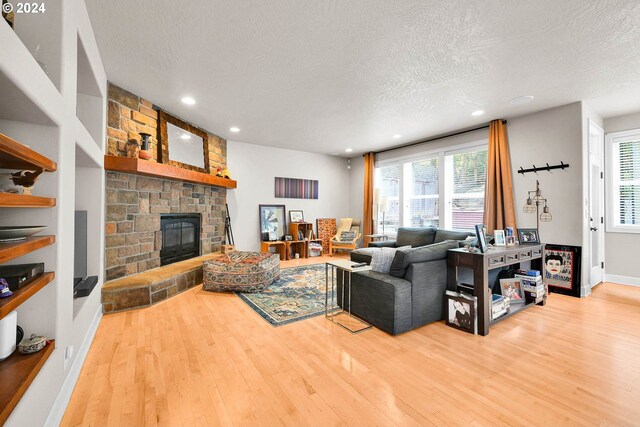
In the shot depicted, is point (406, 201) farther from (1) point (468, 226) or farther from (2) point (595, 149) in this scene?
(2) point (595, 149)

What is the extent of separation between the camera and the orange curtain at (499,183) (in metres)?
4.34

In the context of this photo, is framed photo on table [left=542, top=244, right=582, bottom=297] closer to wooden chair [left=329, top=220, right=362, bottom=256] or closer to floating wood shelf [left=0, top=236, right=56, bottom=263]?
wooden chair [left=329, top=220, right=362, bottom=256]

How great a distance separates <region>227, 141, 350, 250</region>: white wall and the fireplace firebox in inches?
44.5

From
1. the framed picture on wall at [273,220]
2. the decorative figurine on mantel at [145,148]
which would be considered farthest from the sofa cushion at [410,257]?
the framed picture on wall at [273,220]

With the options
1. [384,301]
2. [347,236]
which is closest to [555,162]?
[384,301]

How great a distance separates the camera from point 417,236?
15.7 ft

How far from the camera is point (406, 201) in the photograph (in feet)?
20.5

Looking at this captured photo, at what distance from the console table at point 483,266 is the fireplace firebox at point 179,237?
12.8ft

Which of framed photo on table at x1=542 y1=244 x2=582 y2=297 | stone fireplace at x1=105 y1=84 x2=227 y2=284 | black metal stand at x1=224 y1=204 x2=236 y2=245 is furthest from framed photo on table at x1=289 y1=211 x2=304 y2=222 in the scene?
framed photo on table at x1=542 y1=244 x2=582 y2=297

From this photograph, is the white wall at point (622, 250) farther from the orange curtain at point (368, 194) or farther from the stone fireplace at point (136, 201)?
the stone fireplace at point (136, 201)

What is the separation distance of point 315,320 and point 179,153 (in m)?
3.40

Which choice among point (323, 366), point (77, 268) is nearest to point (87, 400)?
point (77, 268)

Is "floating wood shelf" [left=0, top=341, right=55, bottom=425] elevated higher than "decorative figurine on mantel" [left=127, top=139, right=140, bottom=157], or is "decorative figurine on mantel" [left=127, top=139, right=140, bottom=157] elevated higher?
"decorative figurine on mantel" [left=127, top=139, right=140, bottom=157]

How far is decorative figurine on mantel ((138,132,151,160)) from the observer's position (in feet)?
11.1
